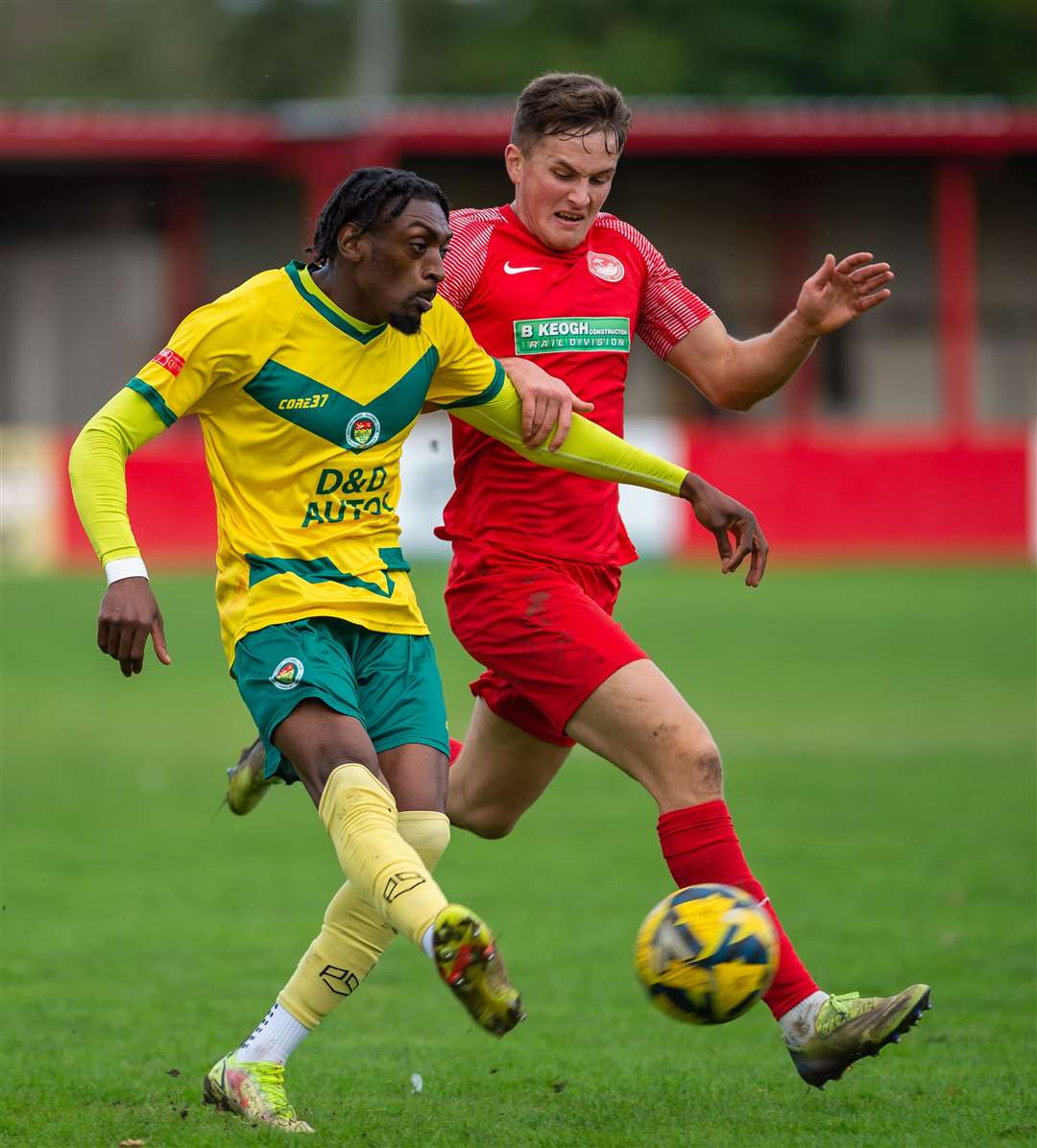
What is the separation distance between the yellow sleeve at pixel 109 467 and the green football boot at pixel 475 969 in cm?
124

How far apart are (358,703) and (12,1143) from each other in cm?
136

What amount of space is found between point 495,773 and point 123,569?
1.63m

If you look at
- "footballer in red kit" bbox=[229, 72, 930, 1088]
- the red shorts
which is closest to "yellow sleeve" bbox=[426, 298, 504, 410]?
"footballer in red kit" bbox=[229, 72, 930, 1088]

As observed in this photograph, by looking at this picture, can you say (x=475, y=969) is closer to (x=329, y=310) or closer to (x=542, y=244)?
(x=329, y=310)

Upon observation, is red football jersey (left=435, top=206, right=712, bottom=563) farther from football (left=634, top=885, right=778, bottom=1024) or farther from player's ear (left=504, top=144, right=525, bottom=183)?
football (left=634, top=885, right=778, bottom=1024)

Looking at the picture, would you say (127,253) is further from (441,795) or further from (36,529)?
(441,795)

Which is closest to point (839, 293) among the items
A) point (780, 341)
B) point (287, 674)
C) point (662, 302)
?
point (780, 341)

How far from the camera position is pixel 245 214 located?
31.5 m

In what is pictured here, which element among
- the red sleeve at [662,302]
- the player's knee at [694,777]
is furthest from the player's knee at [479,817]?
the red sleeve at [662,302]

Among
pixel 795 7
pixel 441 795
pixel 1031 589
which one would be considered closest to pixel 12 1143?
pixel 441 795

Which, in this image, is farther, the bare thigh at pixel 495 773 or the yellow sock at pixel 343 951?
the bare thigh at pixel 495 773

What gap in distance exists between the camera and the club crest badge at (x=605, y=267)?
5727 mm

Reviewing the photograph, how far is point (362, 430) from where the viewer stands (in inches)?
200

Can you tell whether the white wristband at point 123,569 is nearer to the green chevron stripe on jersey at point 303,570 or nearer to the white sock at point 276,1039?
the green chevron stripe on jersey at point 303,570
